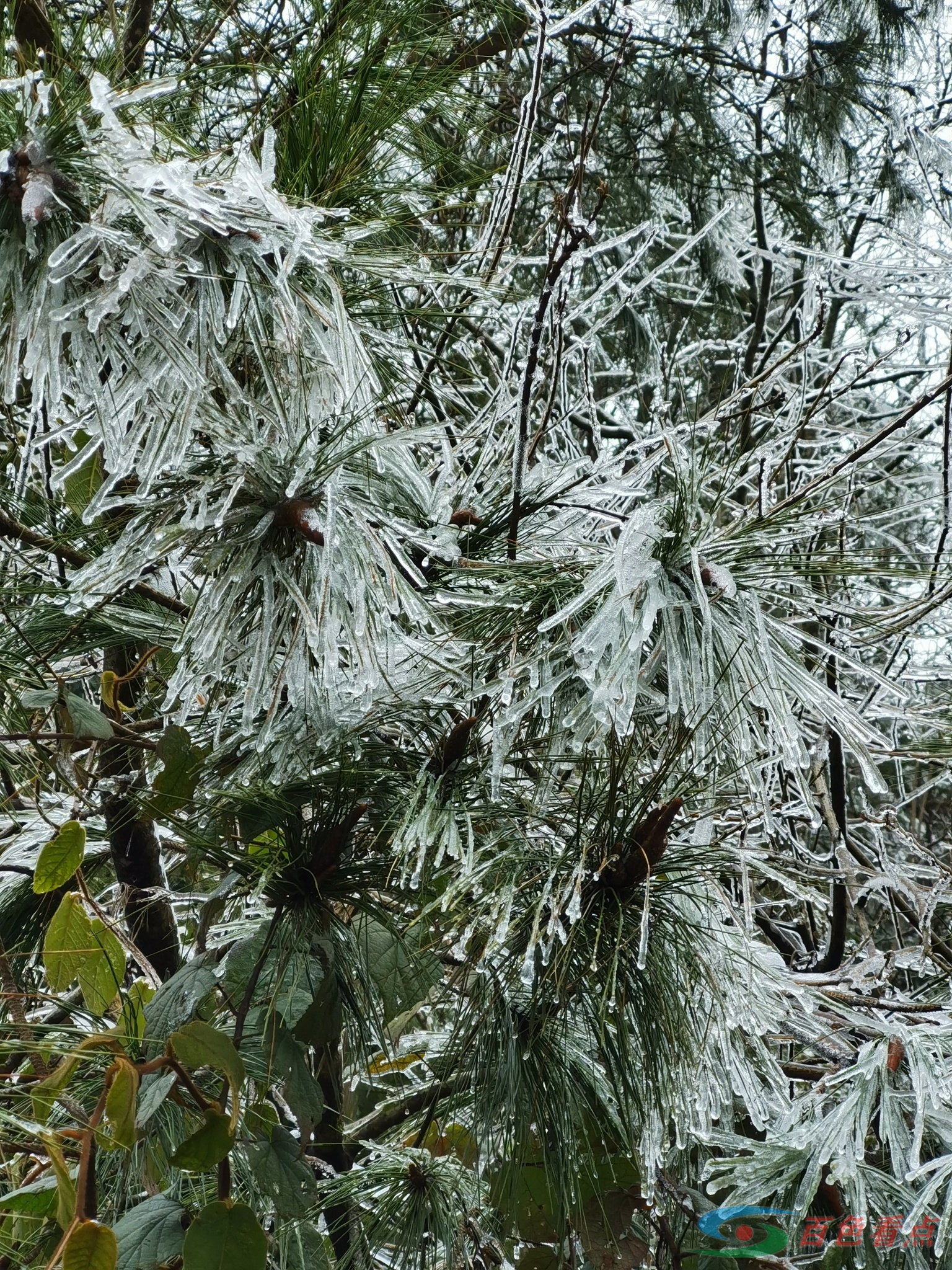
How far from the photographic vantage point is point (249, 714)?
0.76 metres

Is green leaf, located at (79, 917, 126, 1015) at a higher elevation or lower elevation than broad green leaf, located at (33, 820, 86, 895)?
lower

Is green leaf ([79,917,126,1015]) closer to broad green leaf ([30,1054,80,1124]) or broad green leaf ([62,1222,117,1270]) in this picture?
broad green leaf ([30,1054,80,1124])

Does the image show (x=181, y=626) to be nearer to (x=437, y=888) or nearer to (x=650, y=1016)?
(x=437, y=888)

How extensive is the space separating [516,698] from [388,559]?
0.43 feet

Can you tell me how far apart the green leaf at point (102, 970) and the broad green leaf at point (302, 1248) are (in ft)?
0.71

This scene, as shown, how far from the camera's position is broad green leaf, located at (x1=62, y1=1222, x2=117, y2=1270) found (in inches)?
22.4

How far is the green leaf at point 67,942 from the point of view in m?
0.79

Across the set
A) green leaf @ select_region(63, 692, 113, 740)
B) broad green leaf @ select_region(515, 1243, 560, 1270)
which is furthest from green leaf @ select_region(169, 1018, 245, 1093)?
broad green leaf @ select_region(515, 1243, 560, 1270)

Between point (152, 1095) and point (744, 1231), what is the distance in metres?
0.54

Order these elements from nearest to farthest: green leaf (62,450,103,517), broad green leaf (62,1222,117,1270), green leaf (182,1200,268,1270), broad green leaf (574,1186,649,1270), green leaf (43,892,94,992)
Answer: broad green leaf (62,1222,117,1270)
green leaf (182,1200,268,1270)
green leaf (43,892,94,992)
broad green leaf (574,1186,649,1270)
green leaf (62,450,103,517)

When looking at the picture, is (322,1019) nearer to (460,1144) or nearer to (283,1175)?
(283,1175)

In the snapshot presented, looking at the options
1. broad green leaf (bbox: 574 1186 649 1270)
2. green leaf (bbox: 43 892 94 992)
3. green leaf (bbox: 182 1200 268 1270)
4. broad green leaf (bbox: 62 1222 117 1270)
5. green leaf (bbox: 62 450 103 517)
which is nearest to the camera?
broad green leaf (bbox: 62 1222 117 1270)

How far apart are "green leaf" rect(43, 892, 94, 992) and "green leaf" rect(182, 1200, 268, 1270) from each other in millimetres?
194

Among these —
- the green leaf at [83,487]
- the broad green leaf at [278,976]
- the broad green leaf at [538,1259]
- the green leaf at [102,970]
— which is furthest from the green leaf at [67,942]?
the broad green leaf at [538,1259]
